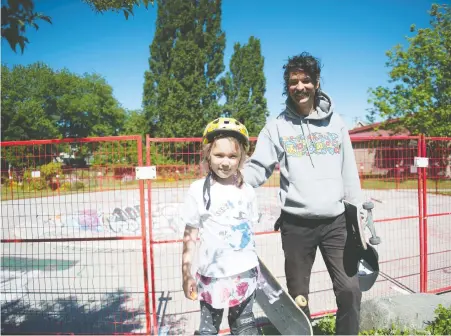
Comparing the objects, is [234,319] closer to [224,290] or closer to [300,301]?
[224,290]

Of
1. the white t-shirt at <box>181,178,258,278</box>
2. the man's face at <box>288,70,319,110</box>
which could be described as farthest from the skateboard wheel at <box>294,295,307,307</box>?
the man's face at <box>288,70,319,110</box>

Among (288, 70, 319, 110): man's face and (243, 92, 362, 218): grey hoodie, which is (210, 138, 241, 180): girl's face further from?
(288, 70, 319, 110): man's face

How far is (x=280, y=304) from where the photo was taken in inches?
84.8

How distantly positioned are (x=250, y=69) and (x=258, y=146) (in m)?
33.8

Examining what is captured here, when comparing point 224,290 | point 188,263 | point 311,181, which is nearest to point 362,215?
point 311,181

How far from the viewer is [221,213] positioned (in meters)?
1.92

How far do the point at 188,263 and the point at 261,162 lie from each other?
90 cm

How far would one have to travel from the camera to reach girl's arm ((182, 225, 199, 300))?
180 cm

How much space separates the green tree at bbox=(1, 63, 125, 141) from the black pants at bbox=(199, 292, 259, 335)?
133 feet

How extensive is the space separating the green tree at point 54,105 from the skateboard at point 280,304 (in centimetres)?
4037

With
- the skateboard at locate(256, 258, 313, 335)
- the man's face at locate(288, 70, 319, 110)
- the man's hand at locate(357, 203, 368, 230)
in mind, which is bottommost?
the skateboard at locate(256, 258, 313, 335)

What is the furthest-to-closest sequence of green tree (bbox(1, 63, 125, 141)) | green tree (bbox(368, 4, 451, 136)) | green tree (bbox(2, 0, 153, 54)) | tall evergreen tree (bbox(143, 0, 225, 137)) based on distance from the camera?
green tree (bbox(1, 63, 125, 141)) → tall evergreen tree (bbox(143, 0, 225, 137)) → green tree (bbox(368, 4, 451, 136)) → green tree (bbox(2, 0, 153, 54))

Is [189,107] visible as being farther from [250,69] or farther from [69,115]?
[69,115]

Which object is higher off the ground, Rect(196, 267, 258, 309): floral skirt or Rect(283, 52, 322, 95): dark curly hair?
Rect(283, 52, 322, 95): dark curly hair
